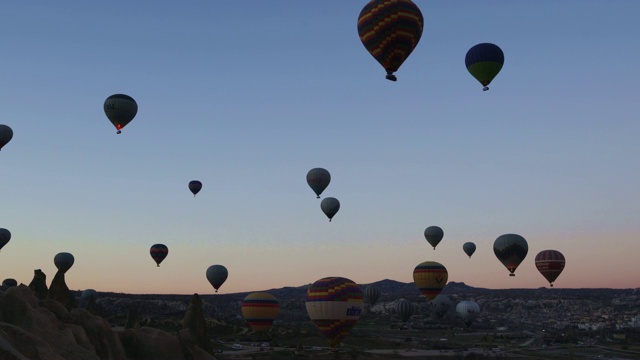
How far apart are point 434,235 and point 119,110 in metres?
58.9

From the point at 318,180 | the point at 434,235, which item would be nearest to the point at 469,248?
the point at 434,235

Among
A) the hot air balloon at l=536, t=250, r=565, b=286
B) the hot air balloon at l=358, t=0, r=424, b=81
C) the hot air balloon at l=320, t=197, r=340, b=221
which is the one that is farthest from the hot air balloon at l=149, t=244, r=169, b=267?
the hot air balloon at l=358, t=0, r=424, b=81

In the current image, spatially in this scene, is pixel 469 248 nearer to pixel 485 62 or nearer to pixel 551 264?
pixel 551 264

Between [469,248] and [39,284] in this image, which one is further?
[469,248]

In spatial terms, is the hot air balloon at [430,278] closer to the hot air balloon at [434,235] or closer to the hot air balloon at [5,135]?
the hot air balloon at [434,235]

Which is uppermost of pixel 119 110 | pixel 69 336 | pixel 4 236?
pixel 119 110

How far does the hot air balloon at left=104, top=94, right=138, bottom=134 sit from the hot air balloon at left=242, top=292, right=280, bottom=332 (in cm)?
2475

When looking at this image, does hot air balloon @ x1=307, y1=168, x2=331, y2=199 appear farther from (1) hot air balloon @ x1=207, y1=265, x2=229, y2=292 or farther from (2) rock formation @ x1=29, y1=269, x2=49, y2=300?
(2) rock formation @ x1=29, y1=269, x2=49, y2=300

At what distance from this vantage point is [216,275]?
10138 centimetres

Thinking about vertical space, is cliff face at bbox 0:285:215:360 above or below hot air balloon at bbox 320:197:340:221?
below

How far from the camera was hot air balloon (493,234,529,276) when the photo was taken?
82.1m

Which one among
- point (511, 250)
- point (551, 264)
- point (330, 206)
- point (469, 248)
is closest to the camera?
point (511, 250)

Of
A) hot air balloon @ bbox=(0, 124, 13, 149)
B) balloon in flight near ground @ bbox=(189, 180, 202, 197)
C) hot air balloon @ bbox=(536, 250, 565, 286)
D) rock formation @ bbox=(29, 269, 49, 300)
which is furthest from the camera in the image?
balloon in flight near ground @ bbox=(189, 180, 202, 197)

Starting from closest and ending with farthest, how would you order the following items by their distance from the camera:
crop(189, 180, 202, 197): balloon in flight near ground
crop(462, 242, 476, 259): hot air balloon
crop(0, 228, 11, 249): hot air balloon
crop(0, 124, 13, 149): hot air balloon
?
crop(0, 124, 13, 149): hot air balloon < crop(189, 180, 202, 197): balloon in flight near ground < crop(0, 228, 11, 249): hot air balloon < crop(462, 242, 476, 259): hot air balloon
